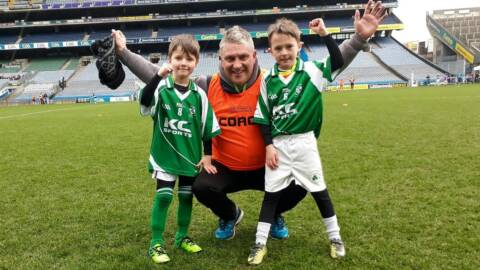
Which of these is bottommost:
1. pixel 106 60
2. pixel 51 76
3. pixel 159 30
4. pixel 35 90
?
pixel 35 90

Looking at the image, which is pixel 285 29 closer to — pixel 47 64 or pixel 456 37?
pixel 47 64

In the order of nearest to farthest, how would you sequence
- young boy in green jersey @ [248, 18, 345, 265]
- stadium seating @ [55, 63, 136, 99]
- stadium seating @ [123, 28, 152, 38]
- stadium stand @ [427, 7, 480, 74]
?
young boy in green jersey @ [248, 18, 345, 265]
stadium seating @ [55, 63, 136, 99]
stadium stand @ [427, 7, 480, 74]
stadium seating @ [123, 28, 152, 38]

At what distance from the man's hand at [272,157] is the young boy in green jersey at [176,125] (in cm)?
43

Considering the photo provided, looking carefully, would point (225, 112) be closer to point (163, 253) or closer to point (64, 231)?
point (163, 253)

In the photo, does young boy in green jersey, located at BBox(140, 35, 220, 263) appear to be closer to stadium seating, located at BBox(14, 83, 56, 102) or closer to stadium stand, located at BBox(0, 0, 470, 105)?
stadium stand, located at BBox(0, 0, 470, 105)

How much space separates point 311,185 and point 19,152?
773 centimetres

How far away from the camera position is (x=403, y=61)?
43.5m

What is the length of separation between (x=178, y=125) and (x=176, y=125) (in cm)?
2

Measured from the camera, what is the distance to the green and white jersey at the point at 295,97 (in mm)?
2973

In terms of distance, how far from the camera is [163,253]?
3066mm

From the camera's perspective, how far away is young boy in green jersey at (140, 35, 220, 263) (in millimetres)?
3023

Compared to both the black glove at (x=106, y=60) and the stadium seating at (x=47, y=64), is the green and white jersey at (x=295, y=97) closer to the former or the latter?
the black glove at (x=106, y=60)

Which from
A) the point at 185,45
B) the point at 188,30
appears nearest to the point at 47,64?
the point at 188,30

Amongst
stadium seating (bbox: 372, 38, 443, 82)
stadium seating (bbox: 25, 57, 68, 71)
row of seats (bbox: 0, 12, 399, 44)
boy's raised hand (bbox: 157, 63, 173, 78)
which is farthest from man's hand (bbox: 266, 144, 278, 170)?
stadium seating (bbox: 25, 57, 68, 71)
